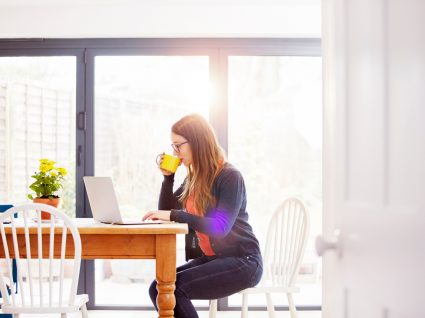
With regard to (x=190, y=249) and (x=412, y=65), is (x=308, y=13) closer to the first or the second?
(x=190, y=249)

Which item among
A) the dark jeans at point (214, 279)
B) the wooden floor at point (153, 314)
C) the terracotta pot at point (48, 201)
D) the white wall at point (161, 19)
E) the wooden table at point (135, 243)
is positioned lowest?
the wooden floor at point (153, 314)

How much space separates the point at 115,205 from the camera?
270cm

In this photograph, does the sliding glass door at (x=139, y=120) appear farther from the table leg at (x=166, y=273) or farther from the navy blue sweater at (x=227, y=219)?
the table leg at (x=166, y=273)

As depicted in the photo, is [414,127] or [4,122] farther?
[4,122]

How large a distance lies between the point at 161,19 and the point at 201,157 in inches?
71.8

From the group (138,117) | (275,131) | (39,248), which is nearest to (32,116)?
(138,117)

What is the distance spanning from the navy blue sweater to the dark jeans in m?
0.06

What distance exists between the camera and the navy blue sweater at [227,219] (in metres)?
2.61

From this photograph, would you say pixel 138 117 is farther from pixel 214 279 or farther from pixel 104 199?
pixel 214 279

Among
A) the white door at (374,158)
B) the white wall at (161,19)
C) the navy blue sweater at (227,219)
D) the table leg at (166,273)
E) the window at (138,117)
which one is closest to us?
the white door at (374,158)

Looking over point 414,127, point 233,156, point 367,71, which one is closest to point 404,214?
point 414,127

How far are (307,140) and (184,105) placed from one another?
0.98 metres

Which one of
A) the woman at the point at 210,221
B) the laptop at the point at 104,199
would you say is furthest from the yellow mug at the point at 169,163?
the laptop at the point at 104,199

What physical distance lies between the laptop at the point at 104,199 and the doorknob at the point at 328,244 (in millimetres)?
1546
